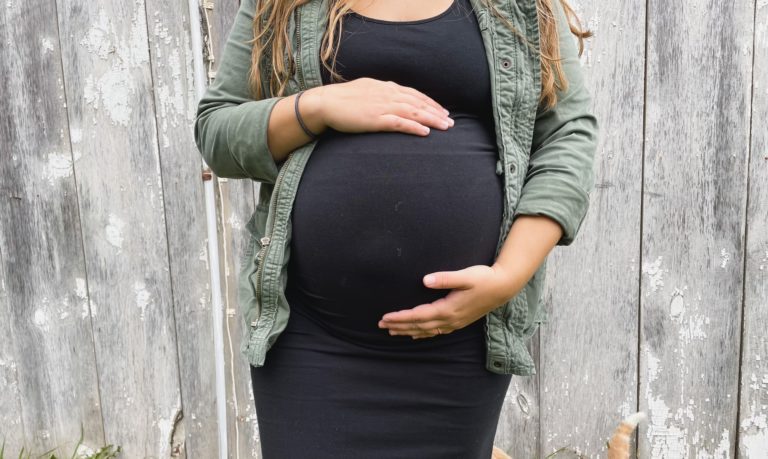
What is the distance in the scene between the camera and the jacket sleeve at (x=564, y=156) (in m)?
1.32

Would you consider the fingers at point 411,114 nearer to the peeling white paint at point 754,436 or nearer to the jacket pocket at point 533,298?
the jacket pocket at point 533,298

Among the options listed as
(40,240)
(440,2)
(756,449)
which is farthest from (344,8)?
(756,449)

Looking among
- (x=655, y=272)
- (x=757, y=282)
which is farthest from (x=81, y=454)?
(x=757, y=282)

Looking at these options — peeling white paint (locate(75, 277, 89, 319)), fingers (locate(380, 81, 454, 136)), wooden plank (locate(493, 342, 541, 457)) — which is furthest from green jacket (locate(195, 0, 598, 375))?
peeling white paint (locate(75, 277, 89, 319))

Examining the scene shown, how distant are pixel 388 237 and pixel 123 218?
51.5 inches

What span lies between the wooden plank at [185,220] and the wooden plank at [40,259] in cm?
28

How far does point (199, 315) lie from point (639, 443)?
1355mm

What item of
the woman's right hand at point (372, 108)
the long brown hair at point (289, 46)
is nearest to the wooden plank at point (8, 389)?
the long brown hair at point (289, 46)

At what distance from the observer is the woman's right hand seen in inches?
50.0

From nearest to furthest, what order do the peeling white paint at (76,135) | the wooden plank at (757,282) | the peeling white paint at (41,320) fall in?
the wooden plank at (757,282) → the peeling white paint at (76,135) → the peeling white paint at (41,320)

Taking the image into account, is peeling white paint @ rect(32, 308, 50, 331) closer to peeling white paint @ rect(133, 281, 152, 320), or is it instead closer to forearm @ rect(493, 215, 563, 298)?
peeling white paint @ rect(133, 281, 152, 320)

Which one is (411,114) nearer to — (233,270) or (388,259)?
(388,259)

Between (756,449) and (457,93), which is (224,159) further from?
(756,449)

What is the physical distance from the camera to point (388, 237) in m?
1.28
